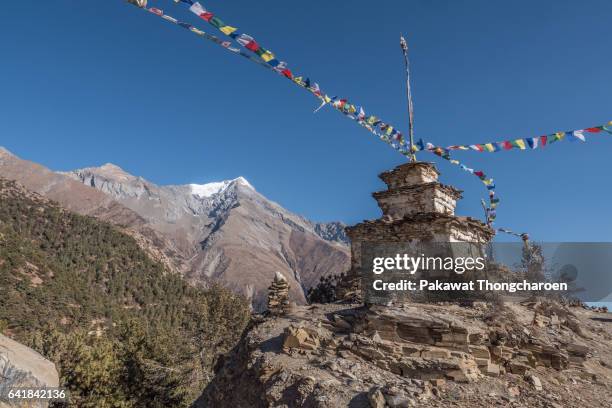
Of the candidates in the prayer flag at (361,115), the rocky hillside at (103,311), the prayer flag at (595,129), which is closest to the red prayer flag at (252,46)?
the prayer flag at (361,115)

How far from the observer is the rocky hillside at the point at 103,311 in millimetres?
21641

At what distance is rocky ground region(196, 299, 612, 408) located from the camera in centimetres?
947

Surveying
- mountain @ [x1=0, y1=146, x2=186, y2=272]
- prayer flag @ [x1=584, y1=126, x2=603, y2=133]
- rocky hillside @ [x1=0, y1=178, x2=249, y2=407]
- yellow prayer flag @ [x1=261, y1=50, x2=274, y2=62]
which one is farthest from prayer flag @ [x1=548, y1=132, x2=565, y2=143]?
mountain @ [x1=0, y1=146, x2=186, y2=272]

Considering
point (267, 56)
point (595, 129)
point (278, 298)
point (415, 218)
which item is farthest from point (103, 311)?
point (595, 129)

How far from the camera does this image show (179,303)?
8362 cm

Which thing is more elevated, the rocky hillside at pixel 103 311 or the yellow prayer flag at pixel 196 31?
the yellow prayer flag at pixel 196 31

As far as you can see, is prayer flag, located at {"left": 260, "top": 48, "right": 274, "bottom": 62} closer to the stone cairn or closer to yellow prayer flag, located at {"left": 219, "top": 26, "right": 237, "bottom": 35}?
yellow prayer flag, located at {"left": 219, "top": 26, "right": 237, "bottom": 35}

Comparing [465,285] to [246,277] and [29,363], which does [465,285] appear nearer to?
[29,363]

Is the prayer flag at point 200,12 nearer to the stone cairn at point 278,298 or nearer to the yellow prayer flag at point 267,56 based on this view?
the yellow prayer flag at point 267,56

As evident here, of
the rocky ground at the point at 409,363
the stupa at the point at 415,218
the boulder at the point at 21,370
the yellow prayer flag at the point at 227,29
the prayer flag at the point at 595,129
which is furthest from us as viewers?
the prayer flag at the point at 595,129

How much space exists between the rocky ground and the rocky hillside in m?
9.32

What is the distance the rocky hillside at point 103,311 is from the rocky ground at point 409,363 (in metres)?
9.32

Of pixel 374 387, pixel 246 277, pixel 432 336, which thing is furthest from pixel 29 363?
pixel 246 277

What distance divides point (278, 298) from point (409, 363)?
574cm
